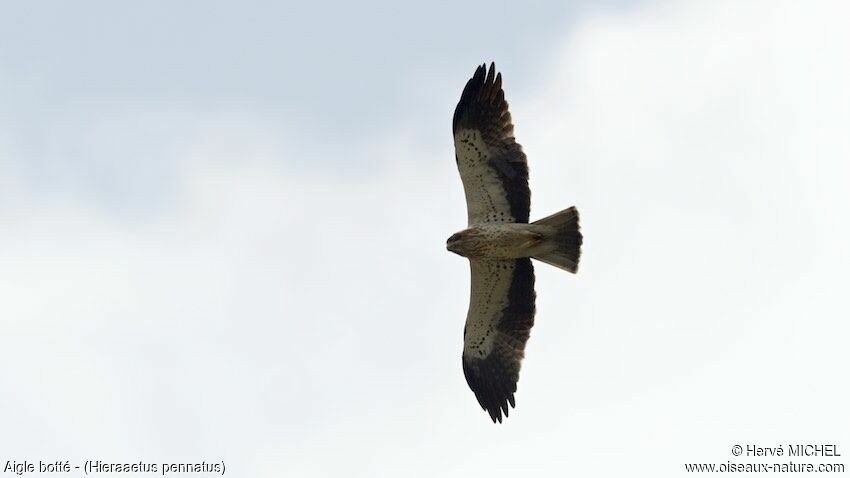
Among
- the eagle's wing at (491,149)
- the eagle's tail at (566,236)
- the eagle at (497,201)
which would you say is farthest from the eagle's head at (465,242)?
the eagle's tail at (566,236)

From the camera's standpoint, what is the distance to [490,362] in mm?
20266

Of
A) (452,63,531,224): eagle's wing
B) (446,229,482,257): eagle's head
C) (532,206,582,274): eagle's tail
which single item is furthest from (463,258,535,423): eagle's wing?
(452,63,531,224): eagle's wing

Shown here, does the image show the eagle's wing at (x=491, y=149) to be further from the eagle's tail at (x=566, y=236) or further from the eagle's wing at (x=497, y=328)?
the eagle's wing at (x=497, y=328)

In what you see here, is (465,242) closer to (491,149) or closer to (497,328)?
(491,149)

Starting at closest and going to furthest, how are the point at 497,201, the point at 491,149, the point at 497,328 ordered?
the point at 491,149 < the point at 497,201 < the point at 497,328

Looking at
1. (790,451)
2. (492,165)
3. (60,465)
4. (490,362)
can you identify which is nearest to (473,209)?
(492,165)

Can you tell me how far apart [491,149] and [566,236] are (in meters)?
1.59

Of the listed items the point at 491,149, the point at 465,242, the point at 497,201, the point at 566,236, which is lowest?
the point at 465,242

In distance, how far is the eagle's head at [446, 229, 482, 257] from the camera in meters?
19.1

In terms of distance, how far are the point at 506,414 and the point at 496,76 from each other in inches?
196

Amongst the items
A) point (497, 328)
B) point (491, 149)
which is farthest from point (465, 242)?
point (497, 328)

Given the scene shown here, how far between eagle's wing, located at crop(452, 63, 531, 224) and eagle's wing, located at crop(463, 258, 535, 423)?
100 cm

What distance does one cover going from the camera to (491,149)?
1894cm

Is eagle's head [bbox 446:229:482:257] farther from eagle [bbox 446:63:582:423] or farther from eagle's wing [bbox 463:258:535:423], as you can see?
eagle's wing [bbox 463:258:535:423]
